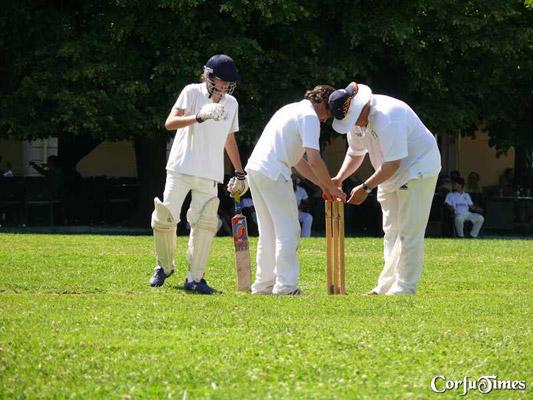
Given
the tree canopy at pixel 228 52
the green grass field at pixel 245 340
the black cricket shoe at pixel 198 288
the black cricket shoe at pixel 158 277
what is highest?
the tree canopy at pixel 228 52

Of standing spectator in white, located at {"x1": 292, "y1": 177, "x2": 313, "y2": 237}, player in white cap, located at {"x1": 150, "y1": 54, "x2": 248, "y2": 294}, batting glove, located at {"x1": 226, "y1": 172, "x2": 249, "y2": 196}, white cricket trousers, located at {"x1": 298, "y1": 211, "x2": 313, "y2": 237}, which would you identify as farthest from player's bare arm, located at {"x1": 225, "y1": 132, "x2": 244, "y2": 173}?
white cricket trousers, located at {"x1": 298, "y1": 211, "x2": 313, "y2": 237}

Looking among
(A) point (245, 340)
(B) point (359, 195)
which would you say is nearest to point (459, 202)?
(B) point (359, 195)

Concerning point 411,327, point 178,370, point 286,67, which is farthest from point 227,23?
point 178,370

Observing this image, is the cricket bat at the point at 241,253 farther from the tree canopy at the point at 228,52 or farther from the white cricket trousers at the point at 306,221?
the white cricket trousers at the point at 306,221

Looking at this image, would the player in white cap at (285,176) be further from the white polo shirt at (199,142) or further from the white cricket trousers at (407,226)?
the white cricket trousers at (407,226)

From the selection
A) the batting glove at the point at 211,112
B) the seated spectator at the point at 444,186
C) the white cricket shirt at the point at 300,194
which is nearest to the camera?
the batting glove at the point at 211,112

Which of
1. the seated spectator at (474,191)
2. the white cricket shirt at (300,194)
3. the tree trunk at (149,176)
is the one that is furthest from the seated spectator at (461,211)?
the tree trunk at (149,176)

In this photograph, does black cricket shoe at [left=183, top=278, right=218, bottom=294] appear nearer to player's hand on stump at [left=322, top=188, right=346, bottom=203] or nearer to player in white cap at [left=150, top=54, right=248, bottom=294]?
player in white cap at [left=150, top=54, right=248, bottom=294]

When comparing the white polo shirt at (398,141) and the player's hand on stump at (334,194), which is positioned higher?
the white polo shirt at (398,141)

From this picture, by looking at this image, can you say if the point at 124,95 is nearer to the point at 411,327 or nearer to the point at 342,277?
the point at 342,277

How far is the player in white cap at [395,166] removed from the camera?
12.0 metres

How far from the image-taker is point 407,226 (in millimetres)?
12328

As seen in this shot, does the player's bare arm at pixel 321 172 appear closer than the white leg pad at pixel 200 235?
Yes

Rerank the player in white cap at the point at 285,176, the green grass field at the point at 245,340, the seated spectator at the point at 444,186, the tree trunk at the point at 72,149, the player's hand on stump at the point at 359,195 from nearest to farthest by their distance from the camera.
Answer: the green grass field at the point at 245,340, the player in white cap at the point at 285,176, the player's hand on stump at the point at 359,195, the seated spectator at the point at 444,186, the tree trunk at the point at 72,149
